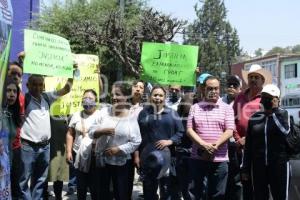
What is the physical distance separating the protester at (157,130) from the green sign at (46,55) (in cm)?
127

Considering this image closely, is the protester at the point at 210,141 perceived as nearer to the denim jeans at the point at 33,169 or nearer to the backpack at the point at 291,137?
the backpack at the point at 291,137

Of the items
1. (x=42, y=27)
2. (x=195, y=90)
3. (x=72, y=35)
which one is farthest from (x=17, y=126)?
(x=42, y=27)

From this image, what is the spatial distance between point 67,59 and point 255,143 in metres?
2.79

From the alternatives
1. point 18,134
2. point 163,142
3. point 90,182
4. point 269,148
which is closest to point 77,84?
point 90,182

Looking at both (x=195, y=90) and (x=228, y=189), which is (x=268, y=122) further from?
(x=195, y=90)

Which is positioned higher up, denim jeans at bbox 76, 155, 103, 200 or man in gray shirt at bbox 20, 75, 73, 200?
man in gray shirt at bbox 20, 75, 73, 200

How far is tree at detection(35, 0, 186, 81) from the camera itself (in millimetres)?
17531

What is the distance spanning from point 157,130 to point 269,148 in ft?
4.53

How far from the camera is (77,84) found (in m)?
7.89

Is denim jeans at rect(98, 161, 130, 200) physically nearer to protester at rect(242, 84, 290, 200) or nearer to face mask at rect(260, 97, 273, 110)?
protester at rect(242, 84, 290, 200)

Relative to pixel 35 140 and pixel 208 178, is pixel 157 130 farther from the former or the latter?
pixel 35 140

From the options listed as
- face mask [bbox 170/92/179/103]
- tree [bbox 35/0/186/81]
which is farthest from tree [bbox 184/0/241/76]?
face mask [bbox 170/92/179/103]

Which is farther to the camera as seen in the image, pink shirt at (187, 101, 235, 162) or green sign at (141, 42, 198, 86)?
green sign at (141, 42, 198, 86)

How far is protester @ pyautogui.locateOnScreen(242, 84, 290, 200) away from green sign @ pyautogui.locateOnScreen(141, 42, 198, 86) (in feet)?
5.23
